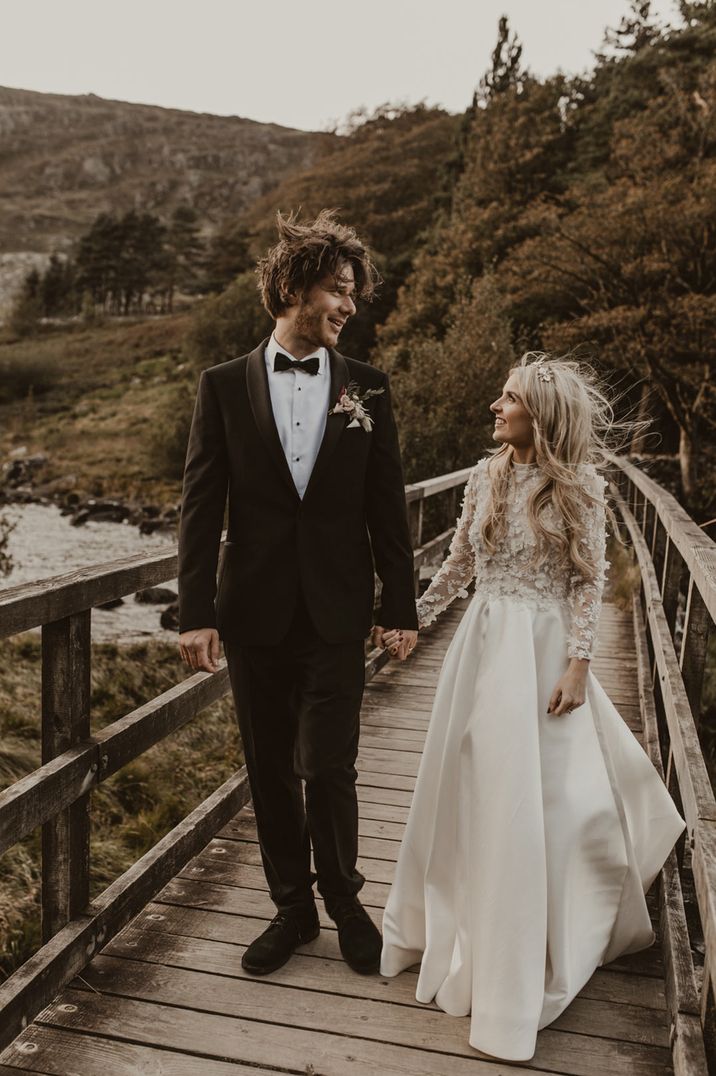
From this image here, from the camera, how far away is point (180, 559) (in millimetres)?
2529

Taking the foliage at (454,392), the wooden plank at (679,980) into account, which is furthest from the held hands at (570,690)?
the foliage at (454,392)

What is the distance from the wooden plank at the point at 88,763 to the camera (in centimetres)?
207

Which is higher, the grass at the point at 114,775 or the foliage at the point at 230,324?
the foliage at the point at 230,324

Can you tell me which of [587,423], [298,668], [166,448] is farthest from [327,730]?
[166,448]

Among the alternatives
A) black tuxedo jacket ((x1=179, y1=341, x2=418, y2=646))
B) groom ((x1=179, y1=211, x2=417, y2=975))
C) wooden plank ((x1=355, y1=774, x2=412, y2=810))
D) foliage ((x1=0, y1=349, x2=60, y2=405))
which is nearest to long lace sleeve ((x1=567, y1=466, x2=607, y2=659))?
groom ((x1=179, y1=211, x2=417, y2=975))

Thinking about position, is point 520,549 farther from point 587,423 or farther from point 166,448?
point 166,448

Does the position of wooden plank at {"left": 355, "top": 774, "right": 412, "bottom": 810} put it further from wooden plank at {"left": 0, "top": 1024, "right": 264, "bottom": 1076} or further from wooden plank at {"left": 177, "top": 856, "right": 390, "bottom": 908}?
wooden plank at {"left": 0, "top": 1024, "right": 264, "bottom": 1076}

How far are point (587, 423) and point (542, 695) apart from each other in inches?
29.8

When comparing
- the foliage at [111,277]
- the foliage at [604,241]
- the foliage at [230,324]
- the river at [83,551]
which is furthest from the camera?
the foliage at [111,277]

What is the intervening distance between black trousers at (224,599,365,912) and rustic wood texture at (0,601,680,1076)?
0.25 meters

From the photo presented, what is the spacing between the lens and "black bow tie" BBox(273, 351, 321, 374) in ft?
8.26

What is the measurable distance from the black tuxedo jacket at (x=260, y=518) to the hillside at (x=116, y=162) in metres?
126

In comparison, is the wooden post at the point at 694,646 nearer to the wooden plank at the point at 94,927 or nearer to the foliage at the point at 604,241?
the wooden plank at the point at 94,927

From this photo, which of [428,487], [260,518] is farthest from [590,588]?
[428,487]
